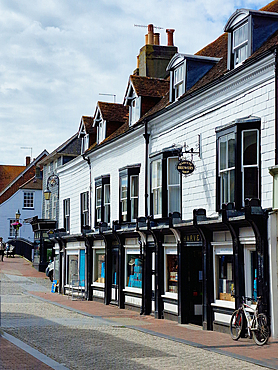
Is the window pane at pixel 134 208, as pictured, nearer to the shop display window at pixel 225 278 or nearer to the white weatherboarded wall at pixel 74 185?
the white weatherboarded wall at pixel 74 185

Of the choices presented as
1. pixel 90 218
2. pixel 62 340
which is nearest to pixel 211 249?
pixel 62 340

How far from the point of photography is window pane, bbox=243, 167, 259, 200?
14.5 meters

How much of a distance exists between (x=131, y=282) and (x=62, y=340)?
8663mm

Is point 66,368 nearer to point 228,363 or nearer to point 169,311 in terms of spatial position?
point 228,363

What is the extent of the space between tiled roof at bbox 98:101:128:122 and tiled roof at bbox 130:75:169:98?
3.43m

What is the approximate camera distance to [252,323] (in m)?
13.3

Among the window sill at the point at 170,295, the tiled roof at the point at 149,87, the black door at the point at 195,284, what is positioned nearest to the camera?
the black door at the point at 195,284

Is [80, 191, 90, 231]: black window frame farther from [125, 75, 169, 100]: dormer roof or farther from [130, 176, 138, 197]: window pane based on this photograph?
[125, 75, 169, 100]: dormer roof

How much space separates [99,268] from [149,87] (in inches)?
343

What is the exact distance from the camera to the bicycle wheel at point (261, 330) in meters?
12.9

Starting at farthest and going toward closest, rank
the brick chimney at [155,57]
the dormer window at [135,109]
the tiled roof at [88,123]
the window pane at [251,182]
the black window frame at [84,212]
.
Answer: the tiled roof at [88,123] → the brick chimney at [155,57] → the black window frame at [84,212] → the dormer window at [135,109] → the window pane at [251,182]

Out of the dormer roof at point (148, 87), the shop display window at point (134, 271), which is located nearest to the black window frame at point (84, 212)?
the shop display window at point (134, 271)

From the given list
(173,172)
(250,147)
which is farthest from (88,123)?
(250,147)

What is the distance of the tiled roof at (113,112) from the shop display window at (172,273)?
32.3 ft
